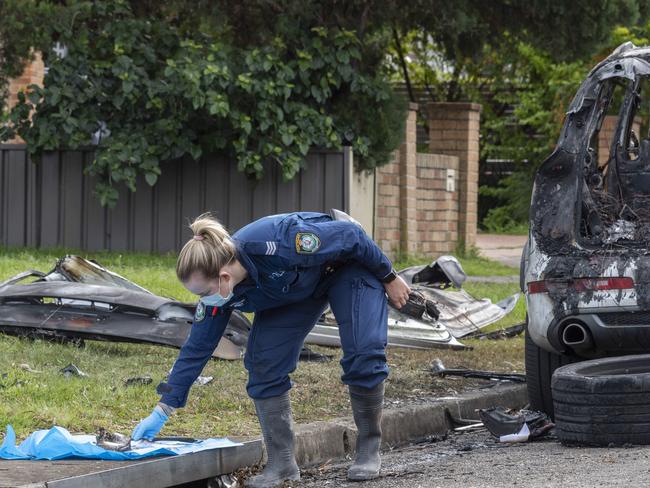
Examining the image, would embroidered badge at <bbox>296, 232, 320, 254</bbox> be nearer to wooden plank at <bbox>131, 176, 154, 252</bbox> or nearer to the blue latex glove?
the blue latex glove

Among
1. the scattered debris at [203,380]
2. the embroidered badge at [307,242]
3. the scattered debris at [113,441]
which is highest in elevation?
the embroidered badge at [307,242]

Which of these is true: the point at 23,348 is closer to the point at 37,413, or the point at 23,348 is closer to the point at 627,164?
the point at 37,413

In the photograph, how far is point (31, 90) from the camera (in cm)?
1466

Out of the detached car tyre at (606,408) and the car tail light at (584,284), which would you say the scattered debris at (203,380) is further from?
the detached car tyre at (606,408)

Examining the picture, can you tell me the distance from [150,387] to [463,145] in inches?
451

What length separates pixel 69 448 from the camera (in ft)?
17.3

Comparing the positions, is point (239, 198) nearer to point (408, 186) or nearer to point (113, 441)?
point (408, 186)

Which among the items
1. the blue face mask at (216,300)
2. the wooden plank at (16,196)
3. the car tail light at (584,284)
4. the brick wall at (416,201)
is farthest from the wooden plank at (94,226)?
the blue face mask at (216,300)

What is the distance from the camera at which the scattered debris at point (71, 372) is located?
7023mm

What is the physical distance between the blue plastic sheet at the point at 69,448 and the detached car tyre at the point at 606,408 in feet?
5.37

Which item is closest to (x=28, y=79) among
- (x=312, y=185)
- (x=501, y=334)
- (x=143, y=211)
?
(x=143, y=211)

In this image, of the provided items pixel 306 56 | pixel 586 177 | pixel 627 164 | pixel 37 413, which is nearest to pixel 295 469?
pixel 37 413

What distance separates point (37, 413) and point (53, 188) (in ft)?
30.4

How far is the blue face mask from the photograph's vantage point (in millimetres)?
5017
